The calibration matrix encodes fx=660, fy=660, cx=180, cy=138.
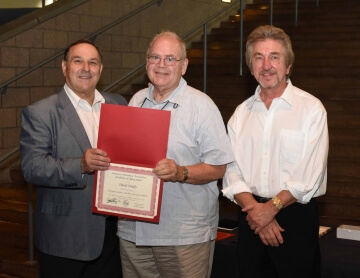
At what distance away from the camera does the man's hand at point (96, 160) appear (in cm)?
267

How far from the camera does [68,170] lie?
9.11 ft

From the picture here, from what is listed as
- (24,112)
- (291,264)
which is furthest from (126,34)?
(291,264)

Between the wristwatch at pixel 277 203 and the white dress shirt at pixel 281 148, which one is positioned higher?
the white dress shirt at pixel 281 148

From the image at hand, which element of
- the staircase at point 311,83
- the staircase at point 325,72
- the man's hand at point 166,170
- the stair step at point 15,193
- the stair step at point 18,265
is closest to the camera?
the man's hand at point 166,170

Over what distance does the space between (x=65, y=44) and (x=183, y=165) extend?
15.7 feet

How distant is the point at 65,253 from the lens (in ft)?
9.57

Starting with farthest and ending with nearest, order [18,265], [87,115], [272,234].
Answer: [18,265] → [87,115] → [272,234]

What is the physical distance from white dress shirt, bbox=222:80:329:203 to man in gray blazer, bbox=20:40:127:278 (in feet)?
2.09

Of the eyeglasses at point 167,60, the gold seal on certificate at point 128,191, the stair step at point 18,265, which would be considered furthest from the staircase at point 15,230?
the eyeglasses at point 167,60

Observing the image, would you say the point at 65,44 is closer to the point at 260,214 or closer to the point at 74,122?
the point at 74,122

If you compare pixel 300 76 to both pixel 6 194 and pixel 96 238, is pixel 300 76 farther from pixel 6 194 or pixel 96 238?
pixel 96 238

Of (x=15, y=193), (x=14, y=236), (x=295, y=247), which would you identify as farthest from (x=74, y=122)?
→ (x=15, y=193)

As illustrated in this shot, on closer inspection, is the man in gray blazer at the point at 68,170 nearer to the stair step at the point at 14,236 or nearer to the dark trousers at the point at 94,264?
the dark trousers at the point at 94,264

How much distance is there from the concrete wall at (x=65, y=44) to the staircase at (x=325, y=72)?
2.26 feet
